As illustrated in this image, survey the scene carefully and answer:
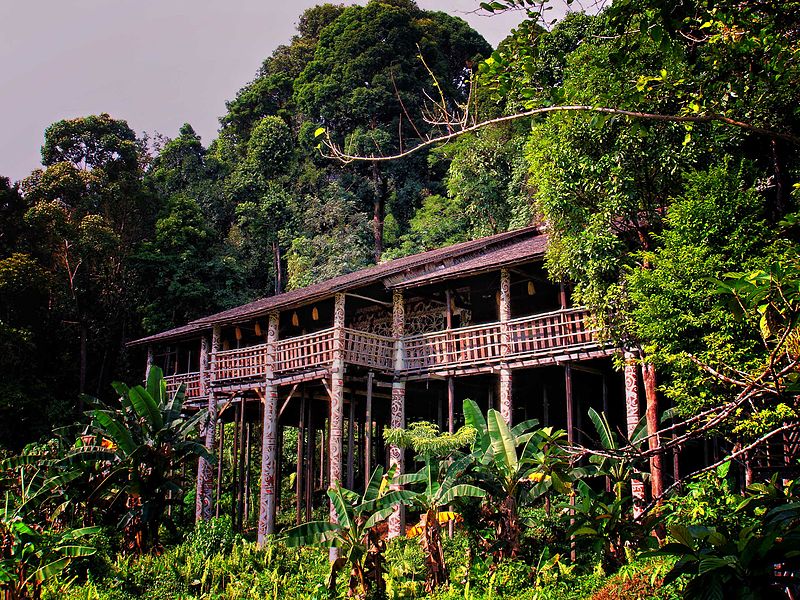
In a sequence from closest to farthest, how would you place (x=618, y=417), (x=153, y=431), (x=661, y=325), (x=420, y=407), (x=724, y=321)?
1. (x=724, y=321)
2. (x=661, y=325)
3. (x=153, y=431)
4. (x=618, y=417)
5. (x=420, y=407)

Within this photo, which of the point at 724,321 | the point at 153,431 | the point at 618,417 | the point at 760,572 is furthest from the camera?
the point at 618,417

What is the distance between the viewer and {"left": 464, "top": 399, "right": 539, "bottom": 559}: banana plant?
10766mm

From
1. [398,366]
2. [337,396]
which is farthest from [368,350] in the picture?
[337,396]

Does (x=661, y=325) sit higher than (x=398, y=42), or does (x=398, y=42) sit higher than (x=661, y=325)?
(x=398, y=42)

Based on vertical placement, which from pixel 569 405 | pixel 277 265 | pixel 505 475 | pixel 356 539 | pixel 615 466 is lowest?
pixel 356 539

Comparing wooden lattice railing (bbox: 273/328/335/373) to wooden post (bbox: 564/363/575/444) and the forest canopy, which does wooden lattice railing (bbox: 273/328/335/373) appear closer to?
wooden post (bbox: 564/363/575/444)

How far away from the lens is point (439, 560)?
1090 cm

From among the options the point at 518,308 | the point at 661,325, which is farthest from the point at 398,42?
the point at 661,325

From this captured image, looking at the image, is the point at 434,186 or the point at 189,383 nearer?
the point at 189,383

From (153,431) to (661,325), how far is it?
946cm

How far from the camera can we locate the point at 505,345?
14734 millimetres

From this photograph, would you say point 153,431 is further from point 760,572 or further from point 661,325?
point 760,572

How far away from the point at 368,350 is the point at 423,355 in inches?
47.0

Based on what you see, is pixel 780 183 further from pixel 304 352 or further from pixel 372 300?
pixel 304 352
